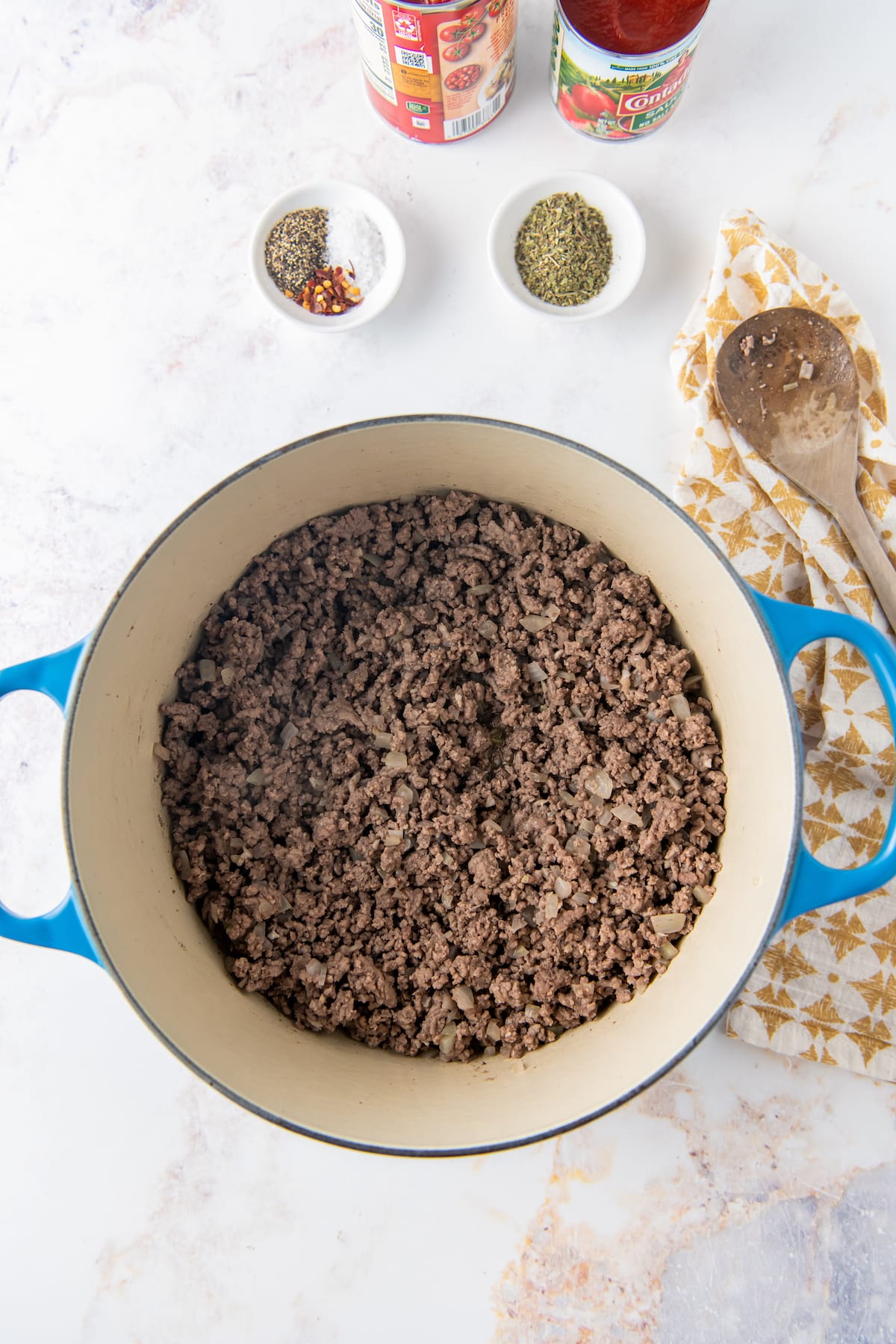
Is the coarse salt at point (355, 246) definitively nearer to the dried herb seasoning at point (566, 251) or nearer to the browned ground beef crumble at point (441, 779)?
the dried herb seasoning at point (566, 251)

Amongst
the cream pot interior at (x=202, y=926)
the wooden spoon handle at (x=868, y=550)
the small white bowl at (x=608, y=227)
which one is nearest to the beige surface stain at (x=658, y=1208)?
the cream pot interior at (x=202, y=926)

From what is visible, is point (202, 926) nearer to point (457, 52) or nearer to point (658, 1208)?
point (658, 1208)

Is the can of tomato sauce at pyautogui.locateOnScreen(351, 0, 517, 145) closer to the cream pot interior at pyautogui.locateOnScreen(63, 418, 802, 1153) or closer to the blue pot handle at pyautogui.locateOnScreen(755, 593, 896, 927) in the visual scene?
the cream pot interior at pyautogui.locateOnScreen(63, 418, 802, 1153)

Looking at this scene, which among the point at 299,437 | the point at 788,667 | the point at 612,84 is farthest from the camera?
the point at 299,437

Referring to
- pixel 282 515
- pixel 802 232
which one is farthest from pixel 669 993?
pixel 802 232

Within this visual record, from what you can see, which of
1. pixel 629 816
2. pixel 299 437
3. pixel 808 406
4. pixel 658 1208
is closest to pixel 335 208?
pixel 299 437

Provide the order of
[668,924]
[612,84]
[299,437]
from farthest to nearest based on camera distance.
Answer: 1. [299,437]
2. [612,84]
3. [668,924]

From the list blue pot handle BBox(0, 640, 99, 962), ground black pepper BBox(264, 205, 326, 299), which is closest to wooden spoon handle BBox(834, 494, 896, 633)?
ground black pepper BBox(264, 205, 326, 299)

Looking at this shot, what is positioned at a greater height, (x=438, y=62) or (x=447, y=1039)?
(x=438, y=62)
